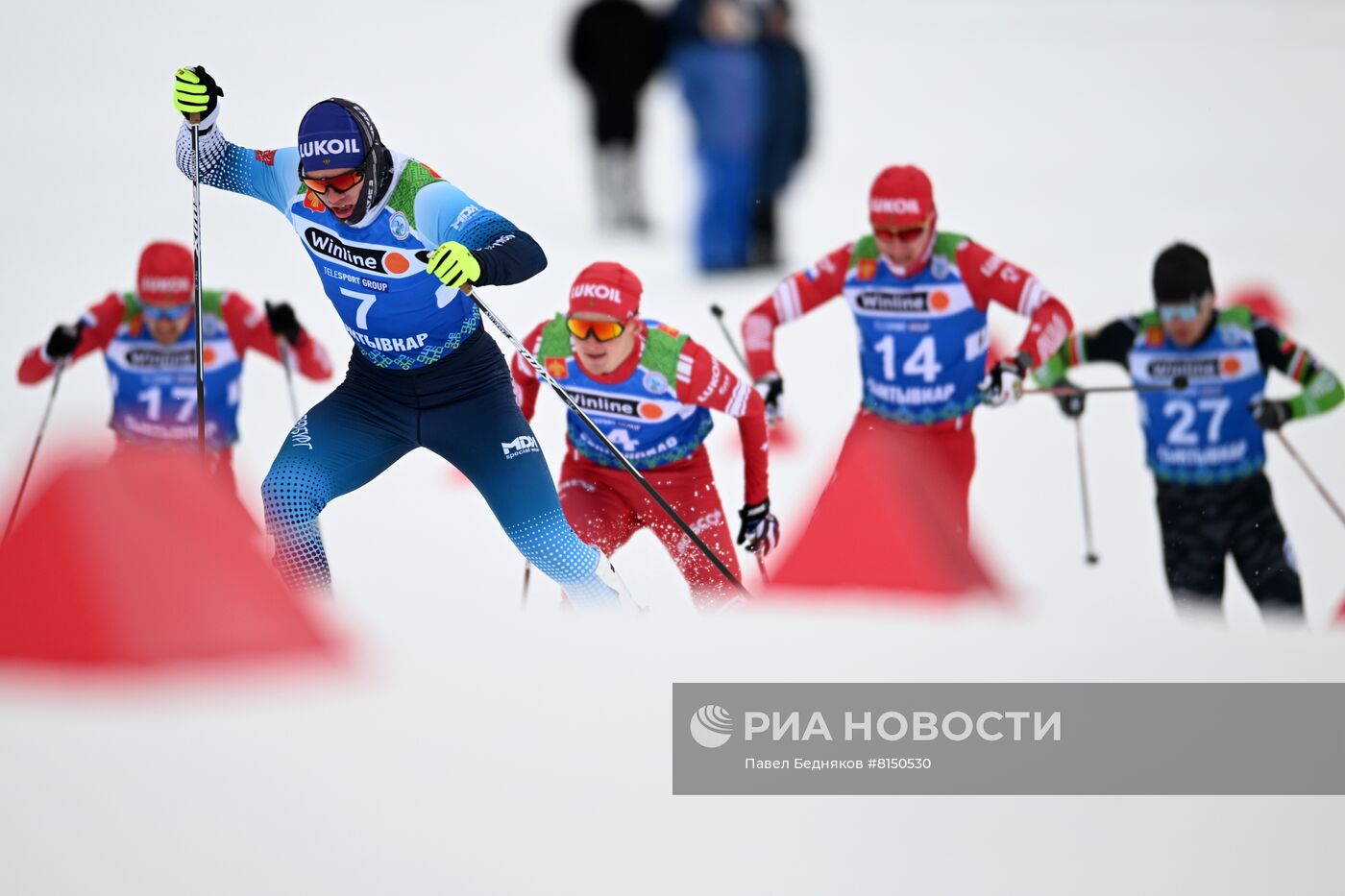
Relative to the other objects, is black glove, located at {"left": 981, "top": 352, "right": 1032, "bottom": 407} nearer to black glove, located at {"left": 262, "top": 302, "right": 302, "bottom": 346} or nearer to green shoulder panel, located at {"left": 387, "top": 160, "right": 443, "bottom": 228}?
green shoulder panel, located at {"left": 387, "top": 160, "right": 443, "bottom": 228}

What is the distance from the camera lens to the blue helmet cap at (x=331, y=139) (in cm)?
489

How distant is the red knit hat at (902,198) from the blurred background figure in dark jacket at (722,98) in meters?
5.17

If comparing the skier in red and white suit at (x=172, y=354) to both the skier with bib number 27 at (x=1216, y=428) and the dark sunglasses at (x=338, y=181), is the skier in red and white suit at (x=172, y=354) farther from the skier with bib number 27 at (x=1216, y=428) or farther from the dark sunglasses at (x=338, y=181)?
the skier with bib number 27 at (x=1216, y=428)

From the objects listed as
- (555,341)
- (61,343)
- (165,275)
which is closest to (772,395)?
(555,341)

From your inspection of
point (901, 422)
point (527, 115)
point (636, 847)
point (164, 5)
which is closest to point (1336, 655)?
point (901, 422)

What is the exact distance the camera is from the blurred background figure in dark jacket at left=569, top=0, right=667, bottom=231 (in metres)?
12.1

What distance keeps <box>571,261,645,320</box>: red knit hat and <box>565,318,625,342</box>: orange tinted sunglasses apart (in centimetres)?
3

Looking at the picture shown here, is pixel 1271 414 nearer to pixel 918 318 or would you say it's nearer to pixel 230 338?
pixel 918 318

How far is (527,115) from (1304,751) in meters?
13.7

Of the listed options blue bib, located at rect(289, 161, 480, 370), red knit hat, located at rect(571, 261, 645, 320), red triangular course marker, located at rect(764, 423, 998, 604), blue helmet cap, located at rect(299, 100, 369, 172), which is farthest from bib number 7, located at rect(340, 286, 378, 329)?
red triangular course marker, located at rect(764, 423, 998, 604)

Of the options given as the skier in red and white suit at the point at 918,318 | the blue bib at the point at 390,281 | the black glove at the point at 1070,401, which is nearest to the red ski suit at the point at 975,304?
the skier in red and white suit at the point at 918,318

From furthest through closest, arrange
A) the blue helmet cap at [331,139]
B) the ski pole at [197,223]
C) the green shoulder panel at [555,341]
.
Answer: the green shoulder panel at [555,341]
the ski pole at [197,223]
the blue helmet cap at [331,139]

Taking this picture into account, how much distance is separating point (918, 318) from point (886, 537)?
2.72 ft

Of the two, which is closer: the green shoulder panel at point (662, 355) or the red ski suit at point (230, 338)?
the green shoulder panel at point (662, 355)
